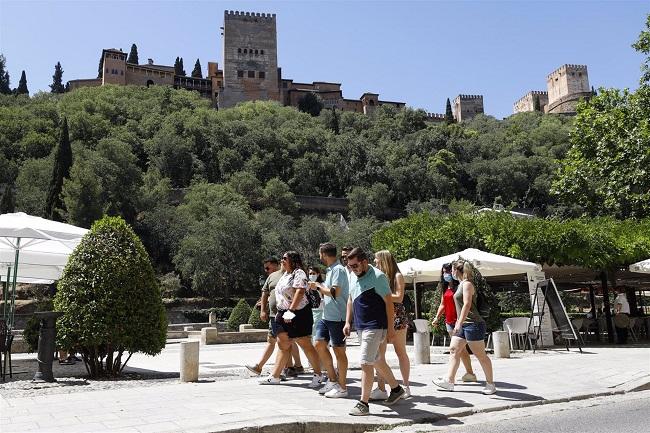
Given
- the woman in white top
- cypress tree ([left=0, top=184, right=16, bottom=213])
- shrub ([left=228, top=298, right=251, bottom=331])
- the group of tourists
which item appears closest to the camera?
the group of tourists

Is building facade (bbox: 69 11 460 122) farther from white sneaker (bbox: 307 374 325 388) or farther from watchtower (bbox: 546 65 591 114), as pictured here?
white sneaker (bbox: 307 374 325 388)

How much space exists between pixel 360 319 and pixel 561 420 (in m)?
2.20

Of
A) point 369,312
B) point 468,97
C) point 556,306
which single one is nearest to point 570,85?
point 468,97

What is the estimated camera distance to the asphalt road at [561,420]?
504 cm

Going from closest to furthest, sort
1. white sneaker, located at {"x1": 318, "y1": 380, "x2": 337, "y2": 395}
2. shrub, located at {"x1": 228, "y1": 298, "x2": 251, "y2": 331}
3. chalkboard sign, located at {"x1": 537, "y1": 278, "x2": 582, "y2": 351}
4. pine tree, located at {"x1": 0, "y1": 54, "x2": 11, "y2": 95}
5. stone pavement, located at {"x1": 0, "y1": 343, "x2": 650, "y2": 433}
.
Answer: stone pavement, located at {"x1": 0, "y1": 343, "x2": 650, "y2": 433} < white sneaker, located at {"x1": 318, "y1": 380, "x2": 337, "y2": 395} < chalkboard sign, located at {"x1": 537, "y1": 278, "x2": 582, "y2": 351} < shrub, located at {"x1": 228, "y1": 298, "x2": 251, "y2": 331} < pine tree, located at {"x1": 0, "y1": 54, "x2": 11, "y2": 95}

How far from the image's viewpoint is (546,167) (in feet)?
263

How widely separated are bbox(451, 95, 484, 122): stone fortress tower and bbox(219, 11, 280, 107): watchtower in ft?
147

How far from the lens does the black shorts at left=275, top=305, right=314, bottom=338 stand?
684 centimetres

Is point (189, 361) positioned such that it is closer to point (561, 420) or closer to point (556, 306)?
point (561, 420)

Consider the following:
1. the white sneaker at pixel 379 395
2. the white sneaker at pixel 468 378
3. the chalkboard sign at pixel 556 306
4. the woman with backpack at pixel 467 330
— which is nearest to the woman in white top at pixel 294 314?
the white sneaker at pixel 379 395

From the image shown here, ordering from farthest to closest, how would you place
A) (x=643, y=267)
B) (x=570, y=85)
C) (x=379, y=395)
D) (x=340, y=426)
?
(x=570, y=85)
(x=643, y=267)
(x=379, y=395)
(x=340, y=426)

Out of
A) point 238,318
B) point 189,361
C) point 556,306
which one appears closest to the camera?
point 189,361

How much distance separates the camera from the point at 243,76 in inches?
4200

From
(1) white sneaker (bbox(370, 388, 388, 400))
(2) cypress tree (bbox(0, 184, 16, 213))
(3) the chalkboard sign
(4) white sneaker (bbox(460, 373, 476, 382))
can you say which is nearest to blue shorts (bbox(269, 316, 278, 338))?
(1) white sneaker (bbox(370, 388, 388, 400))
